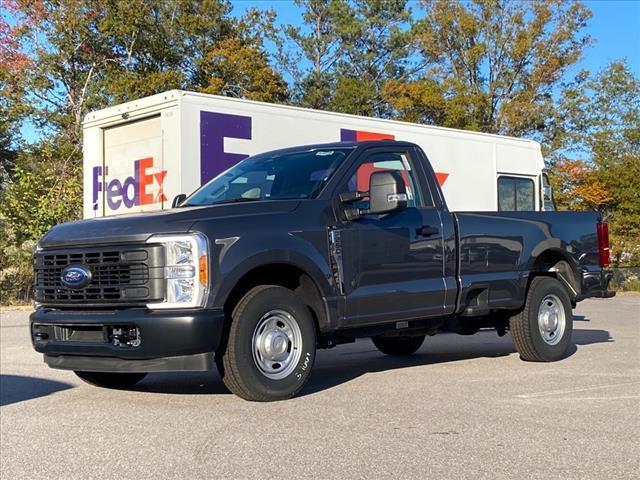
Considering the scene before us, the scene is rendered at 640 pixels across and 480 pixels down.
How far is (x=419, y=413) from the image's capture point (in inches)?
239

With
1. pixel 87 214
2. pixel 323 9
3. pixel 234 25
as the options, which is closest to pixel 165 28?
pixel 234 25

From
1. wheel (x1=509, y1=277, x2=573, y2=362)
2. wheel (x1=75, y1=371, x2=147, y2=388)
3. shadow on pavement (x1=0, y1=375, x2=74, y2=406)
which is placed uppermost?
wheel (x1=509, y1=277, x2=573, y2=362)

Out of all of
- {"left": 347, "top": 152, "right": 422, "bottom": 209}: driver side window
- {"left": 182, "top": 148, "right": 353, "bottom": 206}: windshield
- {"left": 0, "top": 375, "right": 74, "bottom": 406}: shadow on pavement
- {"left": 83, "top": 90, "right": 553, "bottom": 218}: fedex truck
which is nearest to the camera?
{"left": 182, "top": 148, "right": 353, "bottom": 206}: windshield

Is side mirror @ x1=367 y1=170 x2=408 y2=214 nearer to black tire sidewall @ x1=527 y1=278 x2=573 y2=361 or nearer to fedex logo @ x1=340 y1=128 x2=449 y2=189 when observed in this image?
black tire sidewall @ x1=527 y1=278 x2=573 y2=361

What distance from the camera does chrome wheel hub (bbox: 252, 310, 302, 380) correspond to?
6436 millimetres

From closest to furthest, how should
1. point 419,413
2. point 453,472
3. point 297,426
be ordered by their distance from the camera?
point 453,472, point 297,426, point 419,413

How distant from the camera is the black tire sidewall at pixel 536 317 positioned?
877 cm

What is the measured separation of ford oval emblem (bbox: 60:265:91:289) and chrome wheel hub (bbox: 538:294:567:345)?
488cm

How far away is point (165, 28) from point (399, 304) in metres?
30.1

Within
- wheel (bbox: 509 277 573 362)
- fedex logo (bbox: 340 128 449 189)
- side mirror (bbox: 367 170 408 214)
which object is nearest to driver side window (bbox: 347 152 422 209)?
side mirror (bbox: 367 170 408 214)

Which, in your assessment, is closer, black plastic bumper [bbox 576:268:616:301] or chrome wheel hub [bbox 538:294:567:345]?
chrome wheel hub [bbox 538:294:567:345]

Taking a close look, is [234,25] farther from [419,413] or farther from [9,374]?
[419,413]

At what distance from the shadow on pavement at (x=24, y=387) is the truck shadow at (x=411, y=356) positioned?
2433mm

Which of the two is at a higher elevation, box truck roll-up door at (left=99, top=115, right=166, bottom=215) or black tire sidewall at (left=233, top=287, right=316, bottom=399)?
box truck roll-up door at (left=99, top=115, right=166, bottom=215)
